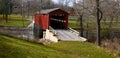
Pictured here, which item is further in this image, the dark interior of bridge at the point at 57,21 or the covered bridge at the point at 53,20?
the dark interior of bridge at the point at 57,21

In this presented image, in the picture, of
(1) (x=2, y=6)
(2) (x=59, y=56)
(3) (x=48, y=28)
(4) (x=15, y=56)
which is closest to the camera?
(4) (x=15, y=56)

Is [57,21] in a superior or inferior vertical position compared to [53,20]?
inferior

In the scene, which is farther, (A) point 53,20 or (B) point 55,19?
(A) point 53,20

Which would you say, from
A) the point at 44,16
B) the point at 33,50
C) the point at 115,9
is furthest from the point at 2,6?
the point at 33,50

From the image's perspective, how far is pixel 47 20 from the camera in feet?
124

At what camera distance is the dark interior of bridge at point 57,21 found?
39.0 meters

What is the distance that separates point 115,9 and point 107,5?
2882 mm

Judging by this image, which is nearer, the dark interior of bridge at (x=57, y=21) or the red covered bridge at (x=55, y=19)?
the red covered bridge at (x=55, y=19)

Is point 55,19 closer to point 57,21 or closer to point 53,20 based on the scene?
point 53,20

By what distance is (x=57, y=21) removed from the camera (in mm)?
39531

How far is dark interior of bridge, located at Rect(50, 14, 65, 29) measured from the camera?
128ft

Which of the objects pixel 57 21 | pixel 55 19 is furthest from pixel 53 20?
pixel 57 21

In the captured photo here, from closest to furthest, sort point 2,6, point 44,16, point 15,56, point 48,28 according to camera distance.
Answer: point 15,56, point 48,28, point 44,16, point 2,6

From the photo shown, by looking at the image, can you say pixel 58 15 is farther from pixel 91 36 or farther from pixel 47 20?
pixel 91 36
